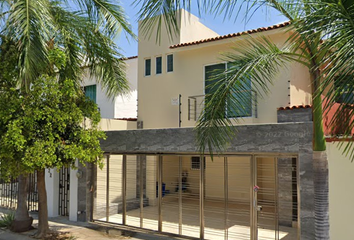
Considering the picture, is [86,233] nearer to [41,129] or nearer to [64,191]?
[64,191]

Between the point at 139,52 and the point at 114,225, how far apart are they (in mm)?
9622

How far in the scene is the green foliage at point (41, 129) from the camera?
9352mm

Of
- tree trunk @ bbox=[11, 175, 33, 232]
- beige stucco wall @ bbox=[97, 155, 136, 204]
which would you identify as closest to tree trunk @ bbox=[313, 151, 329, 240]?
beige stucco wall @ bbox=[97, 155, 136, 204]

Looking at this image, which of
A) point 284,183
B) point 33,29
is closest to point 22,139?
point 33,29

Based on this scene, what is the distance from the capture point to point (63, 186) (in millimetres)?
14852

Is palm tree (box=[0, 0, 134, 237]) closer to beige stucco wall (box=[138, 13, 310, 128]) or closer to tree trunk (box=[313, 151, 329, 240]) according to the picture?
beige stucco wall (box=[138, 13, 310, 128])

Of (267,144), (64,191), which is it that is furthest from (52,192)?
(267,144)

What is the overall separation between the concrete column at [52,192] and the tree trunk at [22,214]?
2.38m

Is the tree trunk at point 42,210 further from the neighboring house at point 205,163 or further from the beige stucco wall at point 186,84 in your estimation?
the beige stucco wall at point 186,84

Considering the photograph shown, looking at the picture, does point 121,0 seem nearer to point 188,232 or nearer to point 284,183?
point 188,232

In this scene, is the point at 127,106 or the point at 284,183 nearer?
the point at 284,183

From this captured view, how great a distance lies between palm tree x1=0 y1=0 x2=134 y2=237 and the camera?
8617 mm

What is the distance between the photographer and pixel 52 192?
578 inches

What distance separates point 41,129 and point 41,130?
0.03m
